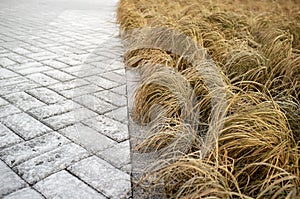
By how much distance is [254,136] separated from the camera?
1566 millimetres

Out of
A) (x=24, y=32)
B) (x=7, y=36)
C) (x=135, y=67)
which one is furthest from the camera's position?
(x=24, y=32)

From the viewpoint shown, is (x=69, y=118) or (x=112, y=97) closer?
(x=69, y=118)

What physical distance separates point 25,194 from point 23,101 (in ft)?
3.77

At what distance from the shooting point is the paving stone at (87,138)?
194 cm

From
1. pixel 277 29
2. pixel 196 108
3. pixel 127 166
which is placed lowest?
pixel 127 166

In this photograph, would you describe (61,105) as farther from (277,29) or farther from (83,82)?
(277,29)

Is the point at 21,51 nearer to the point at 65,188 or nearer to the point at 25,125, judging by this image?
the point at 25,125

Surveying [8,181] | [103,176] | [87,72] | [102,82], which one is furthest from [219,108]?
[87,72]

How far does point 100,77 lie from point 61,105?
0.72 metres

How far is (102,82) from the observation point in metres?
2.98

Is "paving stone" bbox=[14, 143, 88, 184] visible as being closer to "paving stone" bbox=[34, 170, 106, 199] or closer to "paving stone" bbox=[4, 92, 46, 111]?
"paving stone" bbox=[34, 170, 106, 199]

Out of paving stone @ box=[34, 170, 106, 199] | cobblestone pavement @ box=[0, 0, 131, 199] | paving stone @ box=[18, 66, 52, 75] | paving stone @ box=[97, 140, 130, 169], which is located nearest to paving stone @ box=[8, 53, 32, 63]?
cobblestone pavement @ box=[0, 0, 131, 199]

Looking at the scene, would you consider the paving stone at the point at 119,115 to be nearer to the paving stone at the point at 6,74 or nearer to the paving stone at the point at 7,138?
the paving stone at the point at 7,138

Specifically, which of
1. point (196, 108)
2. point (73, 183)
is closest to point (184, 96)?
point (196, 108)
